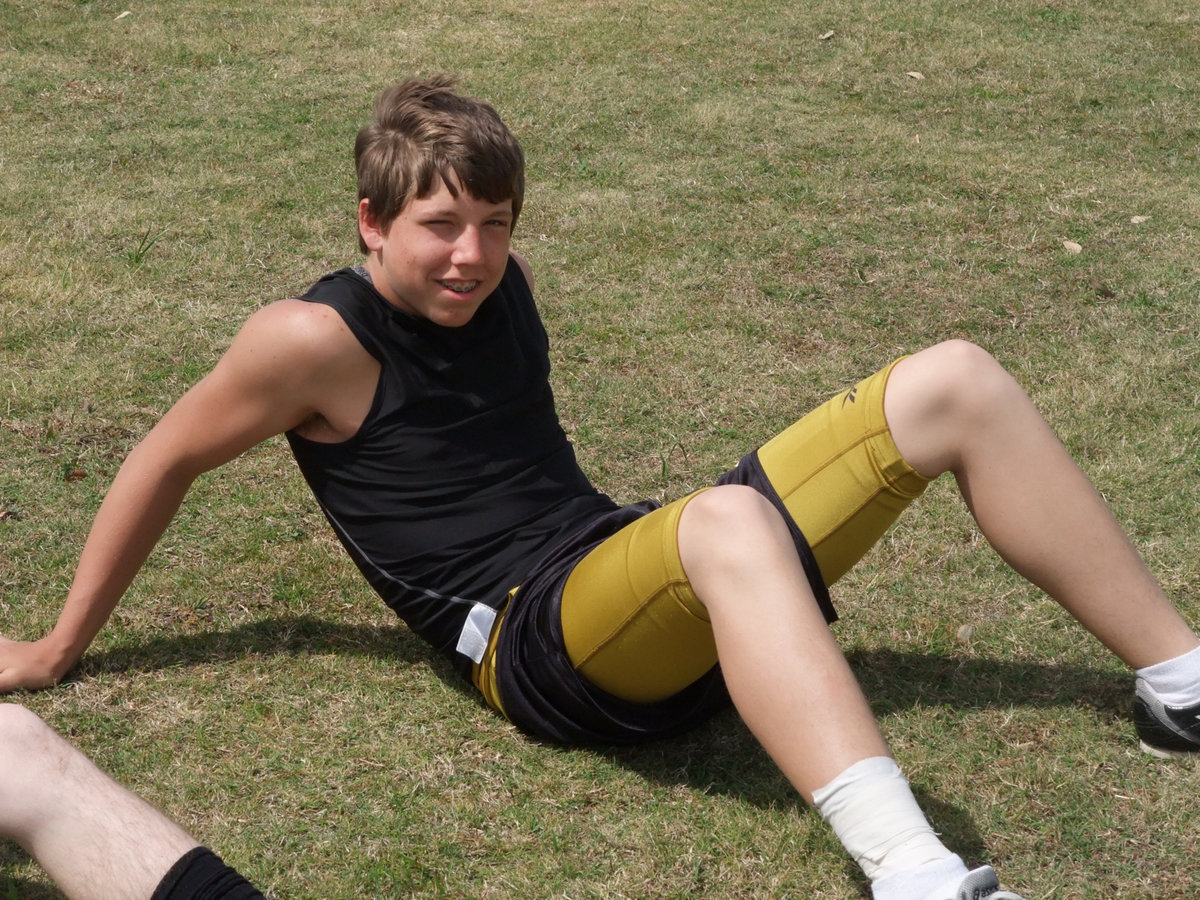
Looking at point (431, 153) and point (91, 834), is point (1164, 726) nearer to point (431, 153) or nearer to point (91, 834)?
point (431, 153)

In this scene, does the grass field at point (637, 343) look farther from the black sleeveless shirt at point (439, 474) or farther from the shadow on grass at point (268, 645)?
the black sleeveless shirt at point (439, 474)

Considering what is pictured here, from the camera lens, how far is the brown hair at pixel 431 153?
257 centimetres

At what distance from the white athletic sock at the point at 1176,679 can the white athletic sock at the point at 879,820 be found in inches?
33.2

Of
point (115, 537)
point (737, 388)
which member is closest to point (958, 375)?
point (115, 537)

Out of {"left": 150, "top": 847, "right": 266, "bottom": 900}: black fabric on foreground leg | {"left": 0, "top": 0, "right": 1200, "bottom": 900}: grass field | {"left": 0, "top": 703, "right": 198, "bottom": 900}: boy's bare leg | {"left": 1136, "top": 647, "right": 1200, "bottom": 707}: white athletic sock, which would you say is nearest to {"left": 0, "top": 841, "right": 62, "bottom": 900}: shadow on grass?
{"left": 0, "top": 0, "right": 1200, "bottom": 900}: grass field

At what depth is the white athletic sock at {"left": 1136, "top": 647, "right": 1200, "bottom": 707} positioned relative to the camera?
100 inches

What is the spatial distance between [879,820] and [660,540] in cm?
62

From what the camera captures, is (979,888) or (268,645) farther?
(268,645)

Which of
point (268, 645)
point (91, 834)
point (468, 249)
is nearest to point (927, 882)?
point (91, 834)

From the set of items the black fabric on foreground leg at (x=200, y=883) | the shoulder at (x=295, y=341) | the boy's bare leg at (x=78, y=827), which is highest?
the shoulder at (x=295, y=341)

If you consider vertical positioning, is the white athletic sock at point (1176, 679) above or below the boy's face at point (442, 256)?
below

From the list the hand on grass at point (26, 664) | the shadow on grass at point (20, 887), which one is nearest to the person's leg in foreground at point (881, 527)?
the shadow on grass at point (20, 887)

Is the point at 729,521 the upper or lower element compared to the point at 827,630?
upper

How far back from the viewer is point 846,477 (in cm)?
250
